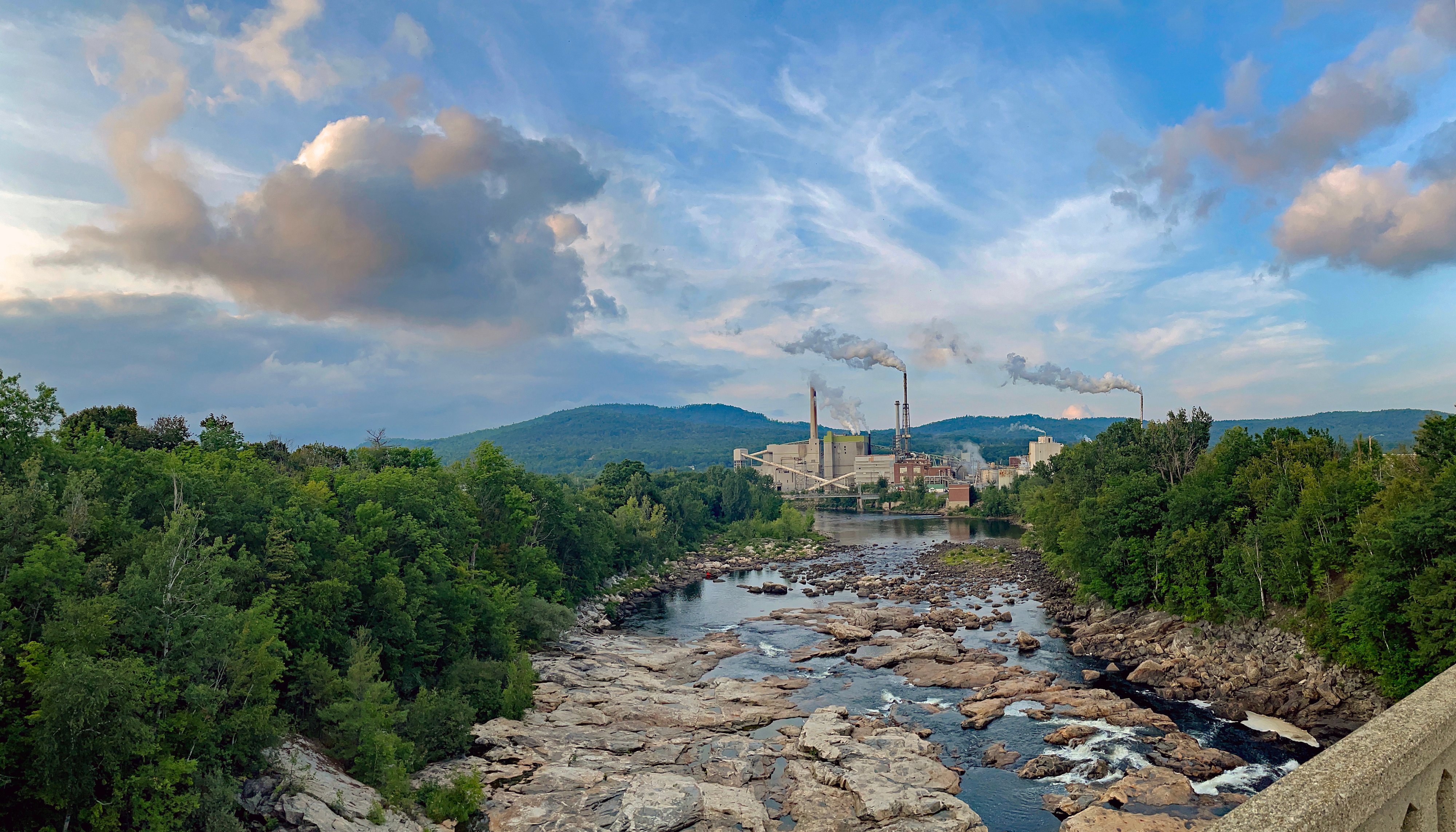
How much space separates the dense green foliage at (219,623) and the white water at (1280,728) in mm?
26577

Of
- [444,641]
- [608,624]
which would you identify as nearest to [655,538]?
[608,624]

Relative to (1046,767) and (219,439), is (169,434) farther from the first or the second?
→ (1046,767)

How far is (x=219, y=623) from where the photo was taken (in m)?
17.6

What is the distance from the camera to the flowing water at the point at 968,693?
74.6ft

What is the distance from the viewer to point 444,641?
31125mm

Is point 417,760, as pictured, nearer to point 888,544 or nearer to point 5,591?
point 5,591

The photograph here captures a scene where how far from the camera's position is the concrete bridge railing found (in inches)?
153

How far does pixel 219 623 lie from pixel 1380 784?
A: 2049 centimetres

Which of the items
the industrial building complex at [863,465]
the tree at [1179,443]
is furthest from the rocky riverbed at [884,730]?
the industrial building complex at [863,465]

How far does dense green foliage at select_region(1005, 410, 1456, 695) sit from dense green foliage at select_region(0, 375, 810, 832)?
30.2 meters

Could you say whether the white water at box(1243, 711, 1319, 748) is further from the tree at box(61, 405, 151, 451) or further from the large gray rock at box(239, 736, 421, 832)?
the tree at box(61, 405, 151, 451)

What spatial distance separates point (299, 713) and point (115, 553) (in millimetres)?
7499

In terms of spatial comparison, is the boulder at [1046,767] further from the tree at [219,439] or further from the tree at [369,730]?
the tree at [219,439]

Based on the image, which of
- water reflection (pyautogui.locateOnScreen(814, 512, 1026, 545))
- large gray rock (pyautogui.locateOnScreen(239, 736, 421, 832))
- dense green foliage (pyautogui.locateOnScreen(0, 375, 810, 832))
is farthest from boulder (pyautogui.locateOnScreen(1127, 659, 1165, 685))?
water reflection (pyautogui.locateOnScreen(814, 512, 1026, 545))
